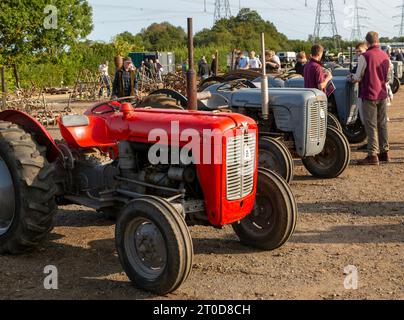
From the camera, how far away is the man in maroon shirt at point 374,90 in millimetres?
8039

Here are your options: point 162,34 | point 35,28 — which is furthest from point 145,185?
point 162,34

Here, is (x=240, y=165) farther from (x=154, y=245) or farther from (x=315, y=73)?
(x=315, y=73)

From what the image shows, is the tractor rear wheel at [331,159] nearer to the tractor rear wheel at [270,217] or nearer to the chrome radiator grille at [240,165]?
the tractor rear wheel at [270,217]

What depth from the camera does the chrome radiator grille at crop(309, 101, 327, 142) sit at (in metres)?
7.03

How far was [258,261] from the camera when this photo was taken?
449 cm

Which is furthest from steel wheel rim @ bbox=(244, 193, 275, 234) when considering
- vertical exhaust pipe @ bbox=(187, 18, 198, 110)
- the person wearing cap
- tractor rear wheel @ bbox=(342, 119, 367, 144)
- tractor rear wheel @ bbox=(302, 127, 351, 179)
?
tractor rear wheel @ bbox=(342, 119, 367, 144)

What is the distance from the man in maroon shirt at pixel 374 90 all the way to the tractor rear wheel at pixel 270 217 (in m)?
4.04

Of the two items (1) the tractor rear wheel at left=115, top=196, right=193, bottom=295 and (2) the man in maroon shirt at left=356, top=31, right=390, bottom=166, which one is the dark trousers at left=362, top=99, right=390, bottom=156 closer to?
(2) the man in maroon shirt at left=356, top=31, right=390, bottom=166

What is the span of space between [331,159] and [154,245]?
14.4 feet

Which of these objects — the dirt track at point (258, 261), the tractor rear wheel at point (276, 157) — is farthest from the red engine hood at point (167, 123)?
the tractor rear wheel at point (276, 157)
